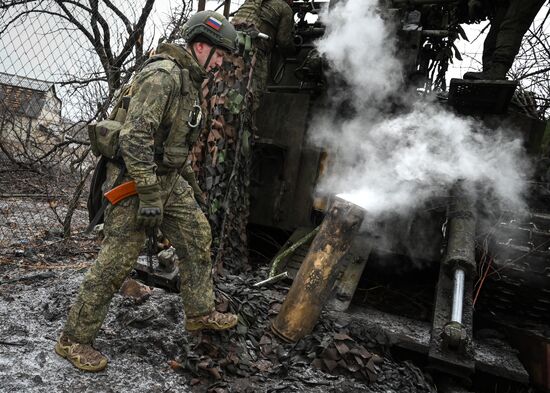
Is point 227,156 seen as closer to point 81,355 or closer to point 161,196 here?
point 161,196

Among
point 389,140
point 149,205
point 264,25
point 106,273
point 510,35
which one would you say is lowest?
point 106,273

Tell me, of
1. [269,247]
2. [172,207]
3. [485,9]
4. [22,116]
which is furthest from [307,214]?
[22,116]

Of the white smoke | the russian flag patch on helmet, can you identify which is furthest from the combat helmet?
the white smoke

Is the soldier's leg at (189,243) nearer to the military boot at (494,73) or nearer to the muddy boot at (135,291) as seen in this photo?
the muddy boot at (135,291)

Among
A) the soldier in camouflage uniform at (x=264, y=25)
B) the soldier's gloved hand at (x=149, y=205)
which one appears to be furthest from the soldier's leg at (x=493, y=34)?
the soldier's gloved hand at (x=149, y=205)

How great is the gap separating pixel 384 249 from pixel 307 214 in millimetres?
1157

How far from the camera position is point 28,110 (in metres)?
7.69

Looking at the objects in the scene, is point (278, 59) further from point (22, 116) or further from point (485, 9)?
point (22, 116)

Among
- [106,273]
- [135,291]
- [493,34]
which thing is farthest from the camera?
[493,34]

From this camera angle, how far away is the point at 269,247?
6.36 metres

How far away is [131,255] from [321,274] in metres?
1.57

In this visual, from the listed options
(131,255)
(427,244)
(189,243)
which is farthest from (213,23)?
(427,244)

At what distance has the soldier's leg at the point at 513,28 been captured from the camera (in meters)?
5.24

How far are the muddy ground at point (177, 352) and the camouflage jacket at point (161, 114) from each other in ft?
A: 4.43
